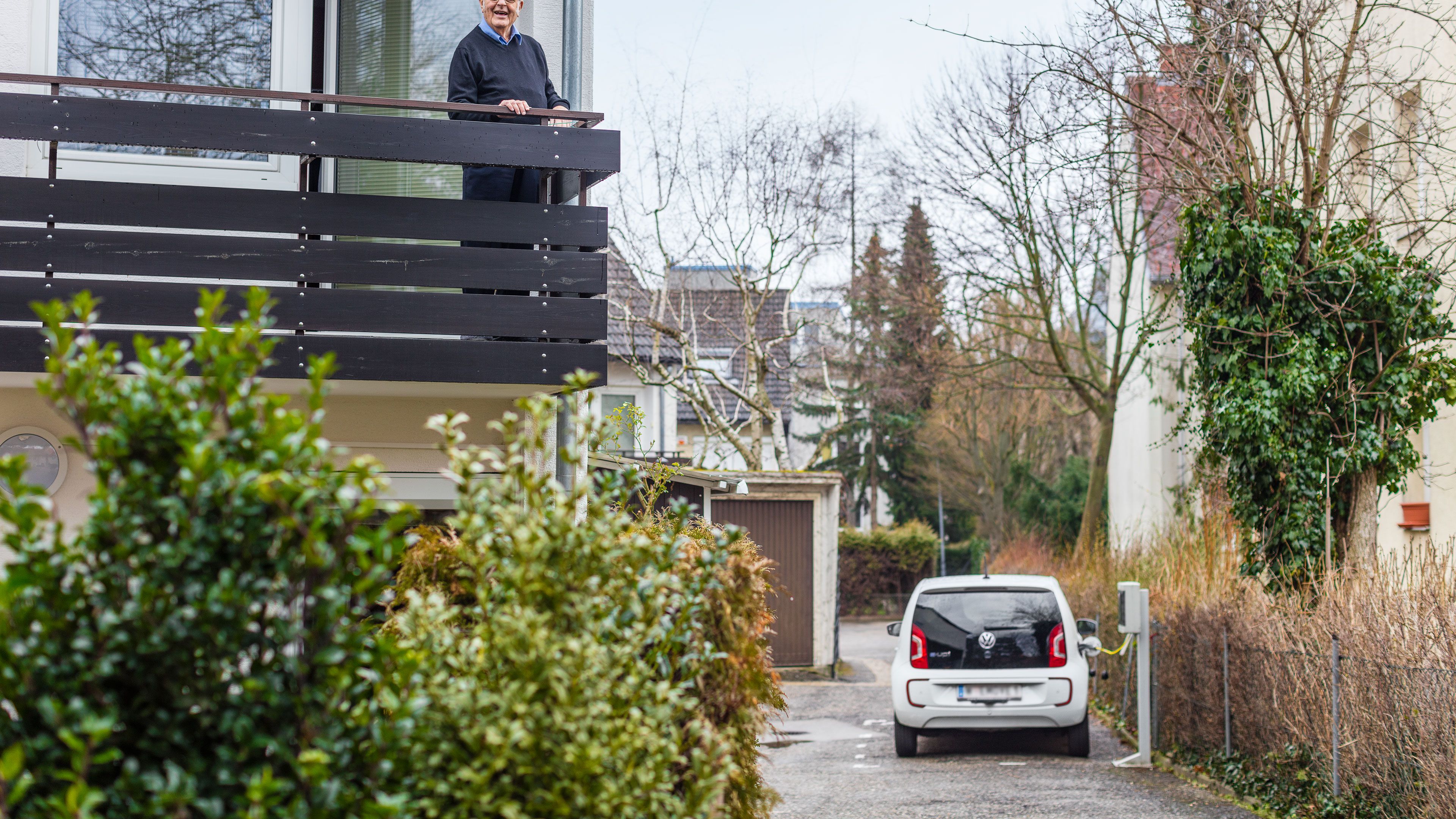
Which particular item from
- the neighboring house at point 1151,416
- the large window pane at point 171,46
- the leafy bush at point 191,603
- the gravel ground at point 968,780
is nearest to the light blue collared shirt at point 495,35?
the large window pane at point 171,46

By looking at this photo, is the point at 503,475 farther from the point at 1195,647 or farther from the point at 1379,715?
the point at 1195,647

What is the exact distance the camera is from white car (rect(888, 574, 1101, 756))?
11.4 m

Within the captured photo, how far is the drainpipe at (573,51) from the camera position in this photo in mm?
7473

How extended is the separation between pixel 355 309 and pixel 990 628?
7140mm

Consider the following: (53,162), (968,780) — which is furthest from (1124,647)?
(53,162)

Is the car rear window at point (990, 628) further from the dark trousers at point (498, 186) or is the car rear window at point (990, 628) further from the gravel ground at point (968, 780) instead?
the dark trousers at point (498, 186)

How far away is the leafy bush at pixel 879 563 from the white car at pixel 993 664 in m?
23.3

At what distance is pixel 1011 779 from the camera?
10.4 meters

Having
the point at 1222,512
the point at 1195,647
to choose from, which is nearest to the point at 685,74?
the point at 1222,512

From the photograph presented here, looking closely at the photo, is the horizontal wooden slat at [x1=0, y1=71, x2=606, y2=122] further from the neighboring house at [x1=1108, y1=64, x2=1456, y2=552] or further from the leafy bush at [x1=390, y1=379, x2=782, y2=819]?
the neighboring house at [x1=1108, y1=64, x2=1456, y2=552]

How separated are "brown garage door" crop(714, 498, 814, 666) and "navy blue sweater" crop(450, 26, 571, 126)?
1364 cm

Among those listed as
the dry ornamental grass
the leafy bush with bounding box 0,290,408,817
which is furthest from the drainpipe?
the dry ornamental grass

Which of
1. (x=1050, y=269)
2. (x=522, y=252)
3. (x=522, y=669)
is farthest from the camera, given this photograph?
(x=1050, y=269)

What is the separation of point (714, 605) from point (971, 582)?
26.3 feet
